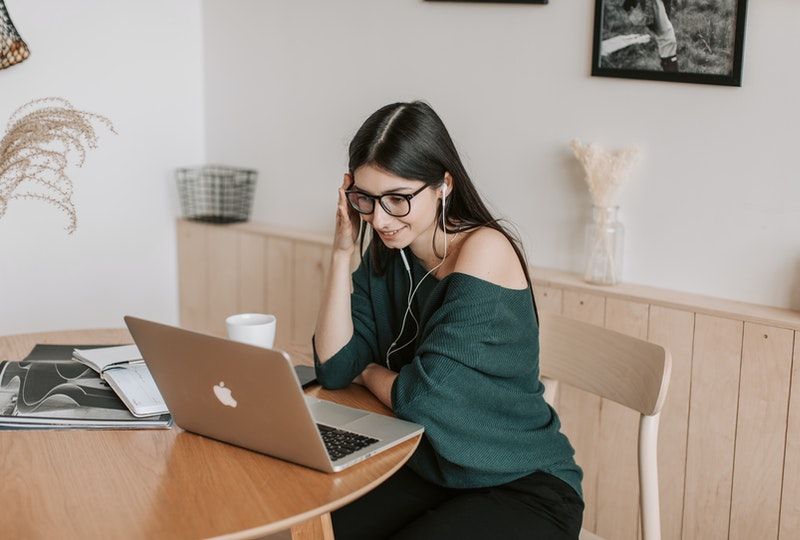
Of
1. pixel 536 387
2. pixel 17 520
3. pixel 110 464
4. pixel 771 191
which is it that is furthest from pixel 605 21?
pixel 17 520

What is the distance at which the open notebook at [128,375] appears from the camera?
1593 mm

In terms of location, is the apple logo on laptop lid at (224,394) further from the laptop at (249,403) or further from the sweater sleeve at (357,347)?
the sweater sleeve at (357,347)

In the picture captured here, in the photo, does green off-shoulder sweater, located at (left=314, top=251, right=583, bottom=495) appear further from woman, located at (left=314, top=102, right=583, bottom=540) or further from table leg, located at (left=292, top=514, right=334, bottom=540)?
table leg, located at (left=292, top=514, right=334, bottom=540)

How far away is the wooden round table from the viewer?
47.8 inches

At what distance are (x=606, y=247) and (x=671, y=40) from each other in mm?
487

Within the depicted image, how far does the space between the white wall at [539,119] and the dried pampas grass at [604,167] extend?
0.05 metres

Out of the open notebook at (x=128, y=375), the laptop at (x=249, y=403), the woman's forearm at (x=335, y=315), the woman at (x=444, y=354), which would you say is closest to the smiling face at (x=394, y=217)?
the woman at (x=444, y=354)

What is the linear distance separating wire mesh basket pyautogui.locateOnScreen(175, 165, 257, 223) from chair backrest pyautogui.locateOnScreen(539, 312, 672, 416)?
54.8 inches

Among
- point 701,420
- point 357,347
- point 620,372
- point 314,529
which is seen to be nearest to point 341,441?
point 314,529

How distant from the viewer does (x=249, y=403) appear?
1.38 metres

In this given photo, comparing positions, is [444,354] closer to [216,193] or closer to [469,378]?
[469,378]

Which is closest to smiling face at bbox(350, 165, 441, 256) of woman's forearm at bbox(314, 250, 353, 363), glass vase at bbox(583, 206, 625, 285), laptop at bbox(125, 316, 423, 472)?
woman's forearm at bbox(314, 250, 353, 363)

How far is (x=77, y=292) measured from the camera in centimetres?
297

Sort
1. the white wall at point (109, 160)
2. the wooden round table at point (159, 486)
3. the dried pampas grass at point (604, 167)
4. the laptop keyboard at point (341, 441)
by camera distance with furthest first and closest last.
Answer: the white wall at point (109, 160)
the dried pampas grass at point (604, 167)
the laptop keyboard at point (341, 441)
the wooden round table at point (159, 486)
